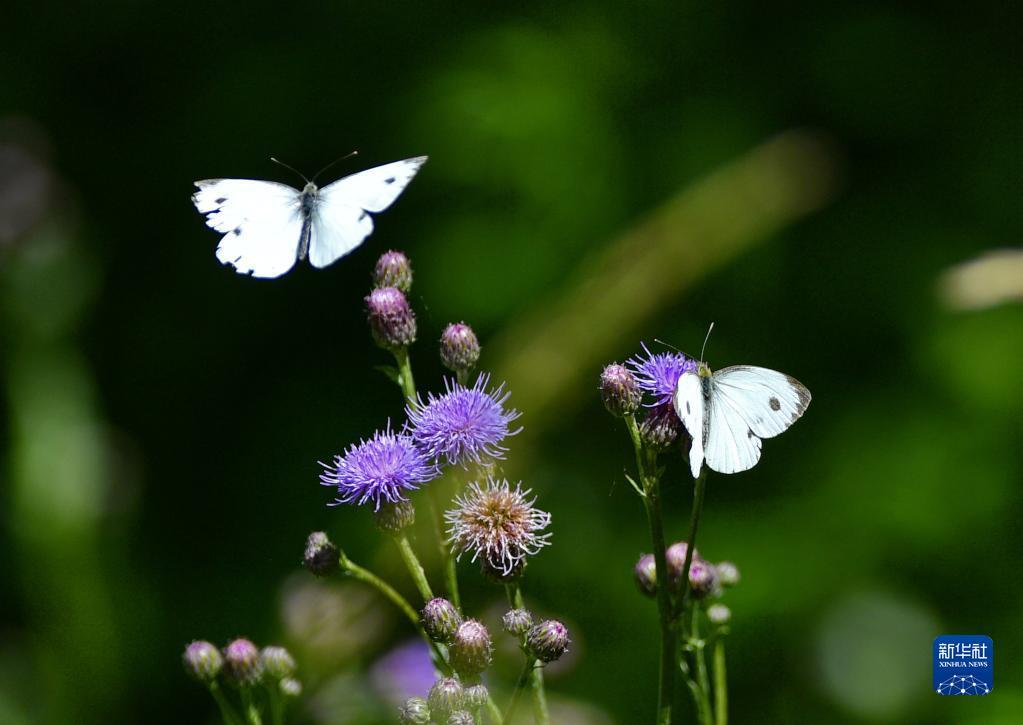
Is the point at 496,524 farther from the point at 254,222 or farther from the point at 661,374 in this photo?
the point at 254,222

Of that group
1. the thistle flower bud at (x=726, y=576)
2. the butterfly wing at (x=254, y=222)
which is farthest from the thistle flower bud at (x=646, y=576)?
the butterfly wing at (x=254, y=222)

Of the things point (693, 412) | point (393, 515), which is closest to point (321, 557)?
point (393, 515)

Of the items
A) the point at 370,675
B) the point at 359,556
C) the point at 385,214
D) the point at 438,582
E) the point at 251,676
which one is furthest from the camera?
the point at 385,214

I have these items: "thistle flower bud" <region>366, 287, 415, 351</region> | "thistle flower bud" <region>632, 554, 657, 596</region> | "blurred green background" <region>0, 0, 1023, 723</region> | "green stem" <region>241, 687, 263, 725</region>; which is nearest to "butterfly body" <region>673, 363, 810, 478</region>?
"thistle flower bud" <region>632, 554, 657, 596</region>

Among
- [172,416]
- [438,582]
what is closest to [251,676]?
[438,582]

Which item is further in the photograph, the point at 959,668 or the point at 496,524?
the point at 959,668

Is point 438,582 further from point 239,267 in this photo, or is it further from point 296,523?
point 239,267
